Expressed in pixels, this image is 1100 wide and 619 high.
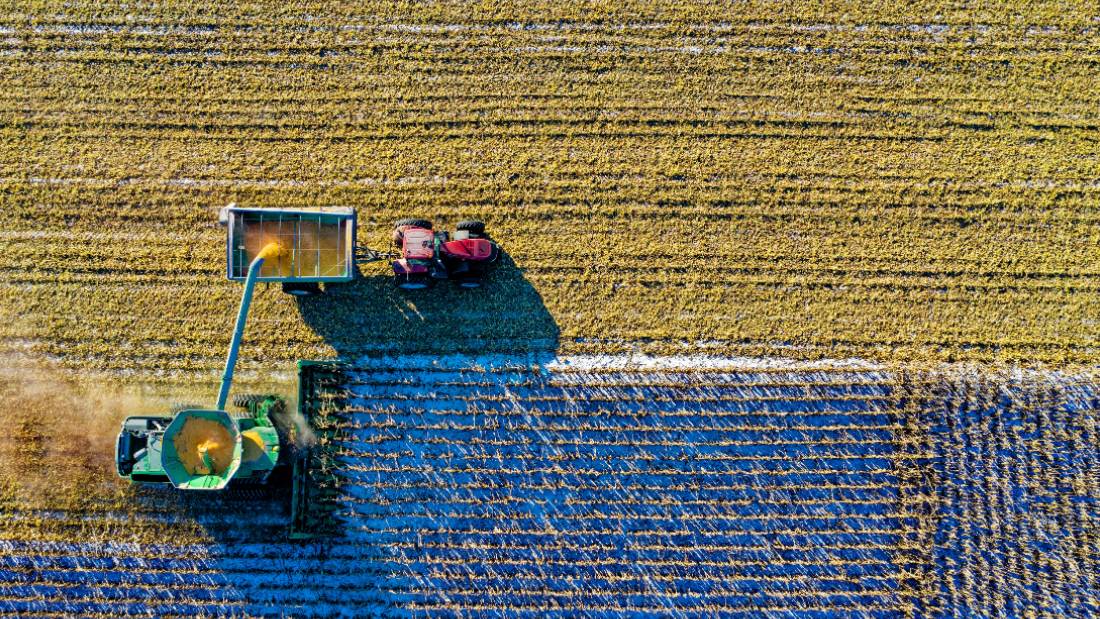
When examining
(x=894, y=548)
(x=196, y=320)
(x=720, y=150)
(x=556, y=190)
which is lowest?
(x=894, y=548)

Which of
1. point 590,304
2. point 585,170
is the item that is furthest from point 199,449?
point 585,170

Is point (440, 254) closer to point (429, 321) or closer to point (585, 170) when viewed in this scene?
point (429, 321)

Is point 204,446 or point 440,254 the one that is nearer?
point 204,446

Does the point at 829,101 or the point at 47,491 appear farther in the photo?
the point at 829,101

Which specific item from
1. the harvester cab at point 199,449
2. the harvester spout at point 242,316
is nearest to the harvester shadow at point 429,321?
the harvester cab at point 199,449

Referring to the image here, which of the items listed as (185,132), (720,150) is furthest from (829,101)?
(185,132)

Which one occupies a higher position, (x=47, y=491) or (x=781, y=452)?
(x=781, y=452)

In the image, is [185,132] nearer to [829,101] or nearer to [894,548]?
[829,101]

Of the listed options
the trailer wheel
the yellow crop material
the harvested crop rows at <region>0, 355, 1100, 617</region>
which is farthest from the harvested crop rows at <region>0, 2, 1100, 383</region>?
the yellow crop material
